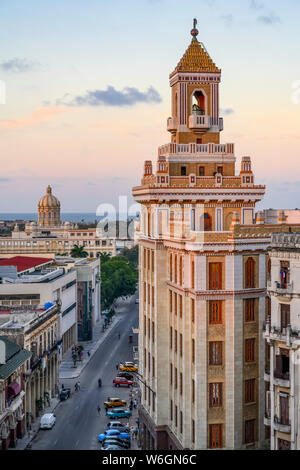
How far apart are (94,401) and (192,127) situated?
45.2m

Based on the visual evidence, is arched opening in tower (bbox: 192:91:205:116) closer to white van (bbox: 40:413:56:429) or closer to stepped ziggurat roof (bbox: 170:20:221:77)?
stepped ziggurat roof (bbox: 170:20:221:77)

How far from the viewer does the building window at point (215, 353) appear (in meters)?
58.6

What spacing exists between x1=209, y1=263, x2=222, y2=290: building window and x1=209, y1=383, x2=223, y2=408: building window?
7.58 metres

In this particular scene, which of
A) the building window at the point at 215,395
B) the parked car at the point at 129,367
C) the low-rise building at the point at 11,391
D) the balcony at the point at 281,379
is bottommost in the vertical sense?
the parked car at the point at 129,367

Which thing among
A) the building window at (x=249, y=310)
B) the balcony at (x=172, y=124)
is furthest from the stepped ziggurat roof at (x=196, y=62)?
the building window at (x=249, y=310)

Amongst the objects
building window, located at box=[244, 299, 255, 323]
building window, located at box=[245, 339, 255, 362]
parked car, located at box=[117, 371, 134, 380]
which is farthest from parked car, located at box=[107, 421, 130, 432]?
building window, located at box=[244, 299, 255, 323]

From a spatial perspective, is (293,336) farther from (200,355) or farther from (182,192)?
(182,192)

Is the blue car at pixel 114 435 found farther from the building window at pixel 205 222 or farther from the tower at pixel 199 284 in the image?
the building window at pixel 205 222

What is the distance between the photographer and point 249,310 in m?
59.4

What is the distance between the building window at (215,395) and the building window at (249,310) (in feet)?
18.1

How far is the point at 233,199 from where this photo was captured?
2670 inches

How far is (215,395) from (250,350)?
4.43 metres

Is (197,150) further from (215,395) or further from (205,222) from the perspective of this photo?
(215,395)
